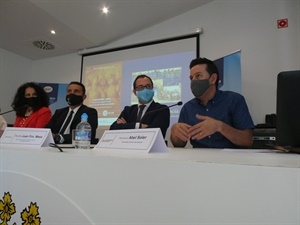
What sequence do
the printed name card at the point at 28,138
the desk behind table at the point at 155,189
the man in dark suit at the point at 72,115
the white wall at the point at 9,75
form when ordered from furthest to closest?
1. the white wall at the point at 9,75
2. the man in dark suit at the point at 72,115
3. the printed name card at the point at 28,138
4. the desk behind table at the point at 155,189

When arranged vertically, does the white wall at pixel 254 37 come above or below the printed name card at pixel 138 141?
above

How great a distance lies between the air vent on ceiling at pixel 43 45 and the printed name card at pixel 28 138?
3.03m

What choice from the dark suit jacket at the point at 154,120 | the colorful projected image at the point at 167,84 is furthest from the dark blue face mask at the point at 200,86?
the colorful projected image at the point at 167,84

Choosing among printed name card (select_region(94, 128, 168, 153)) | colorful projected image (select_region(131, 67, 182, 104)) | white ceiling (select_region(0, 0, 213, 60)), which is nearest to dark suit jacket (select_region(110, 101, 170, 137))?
printed name card (select_region(94, 128, 168, 153))

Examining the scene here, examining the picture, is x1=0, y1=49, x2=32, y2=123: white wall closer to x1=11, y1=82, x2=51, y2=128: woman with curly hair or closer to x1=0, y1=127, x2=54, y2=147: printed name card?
x1=11, y1=82, x2=51, y2=128: woman with curly hair

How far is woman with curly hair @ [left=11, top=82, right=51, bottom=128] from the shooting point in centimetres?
182

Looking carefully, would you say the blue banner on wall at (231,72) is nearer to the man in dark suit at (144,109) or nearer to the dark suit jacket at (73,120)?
the man in dark suit at (144,109)

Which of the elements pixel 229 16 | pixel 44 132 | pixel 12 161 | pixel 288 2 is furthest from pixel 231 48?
pixel 12 161

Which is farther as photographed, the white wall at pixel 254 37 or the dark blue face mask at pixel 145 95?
the white wall at pixel 254 37

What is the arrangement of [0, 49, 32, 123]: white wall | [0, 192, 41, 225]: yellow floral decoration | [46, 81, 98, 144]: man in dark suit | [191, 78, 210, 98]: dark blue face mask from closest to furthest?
Answer: 1. [0, 192, 41, 225]: yellow floral decoration
2. [191, 78, 210, 98]: dark blue face mask
3. [46, 81, 98, 144]: man in dark suit
4. [0, 49, 32, 123]: white wall

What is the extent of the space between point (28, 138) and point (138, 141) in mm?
455

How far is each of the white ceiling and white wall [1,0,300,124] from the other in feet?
0.68

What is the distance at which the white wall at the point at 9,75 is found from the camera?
3.71 m

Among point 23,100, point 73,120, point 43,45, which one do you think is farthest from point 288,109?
point 43,45
